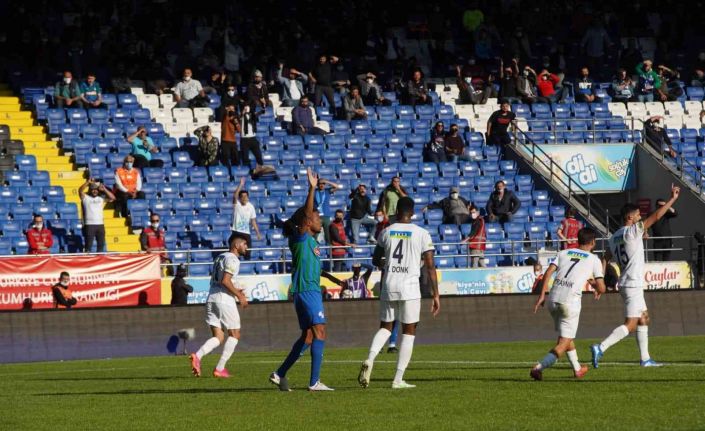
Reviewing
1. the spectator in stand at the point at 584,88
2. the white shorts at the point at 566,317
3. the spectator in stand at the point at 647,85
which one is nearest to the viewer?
the white shorts at the point at 566,317

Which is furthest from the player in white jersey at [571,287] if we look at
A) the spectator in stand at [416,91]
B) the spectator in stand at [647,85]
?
the spectator in stand at [647,85]

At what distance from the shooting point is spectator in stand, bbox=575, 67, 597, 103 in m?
41.3

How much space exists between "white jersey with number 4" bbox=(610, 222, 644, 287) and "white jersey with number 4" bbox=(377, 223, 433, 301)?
348 centimetres

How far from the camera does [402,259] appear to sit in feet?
48.5

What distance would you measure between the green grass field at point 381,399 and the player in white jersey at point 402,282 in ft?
1.41

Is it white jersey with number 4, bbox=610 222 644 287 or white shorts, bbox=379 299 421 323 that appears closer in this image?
white shorts, bbox=379 299 421 323

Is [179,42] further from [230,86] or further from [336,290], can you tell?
[336,290]

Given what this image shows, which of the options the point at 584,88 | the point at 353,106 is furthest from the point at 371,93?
the point at 584,88

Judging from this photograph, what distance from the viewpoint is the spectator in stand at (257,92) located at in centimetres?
3556

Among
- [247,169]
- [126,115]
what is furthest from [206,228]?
[126,115]

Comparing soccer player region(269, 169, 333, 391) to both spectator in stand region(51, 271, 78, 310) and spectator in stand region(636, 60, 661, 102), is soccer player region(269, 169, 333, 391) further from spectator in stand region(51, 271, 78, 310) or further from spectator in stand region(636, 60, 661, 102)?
spectator in stand region(636, 60, 661, 102)

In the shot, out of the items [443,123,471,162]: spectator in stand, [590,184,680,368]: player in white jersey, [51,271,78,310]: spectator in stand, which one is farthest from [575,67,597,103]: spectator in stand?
[590,184,680,368]: player in white jersey

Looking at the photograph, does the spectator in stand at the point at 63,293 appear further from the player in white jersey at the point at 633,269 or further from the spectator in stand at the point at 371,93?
the spectator in stand at the point at 371,93

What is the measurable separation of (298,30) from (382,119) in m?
4.23
